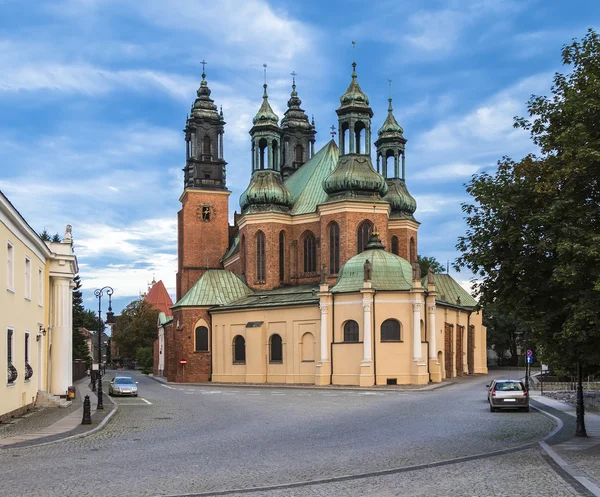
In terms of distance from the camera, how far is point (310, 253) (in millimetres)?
67875

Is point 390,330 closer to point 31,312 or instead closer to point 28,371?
point 31,312

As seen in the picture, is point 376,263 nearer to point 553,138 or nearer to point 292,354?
point 292,354

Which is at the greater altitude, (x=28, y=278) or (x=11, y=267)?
(x=11, y=267)

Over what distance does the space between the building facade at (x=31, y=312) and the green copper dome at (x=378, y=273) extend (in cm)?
2327

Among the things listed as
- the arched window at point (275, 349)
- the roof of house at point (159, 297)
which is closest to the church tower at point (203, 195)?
the arched window at point (275, 349)

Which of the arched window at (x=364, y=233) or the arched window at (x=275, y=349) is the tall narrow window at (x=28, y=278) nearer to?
the arched window at (x=275, y=349)

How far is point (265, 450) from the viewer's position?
1766cm

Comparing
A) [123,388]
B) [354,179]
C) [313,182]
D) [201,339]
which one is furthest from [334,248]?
[123,388]

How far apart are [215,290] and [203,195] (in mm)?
13063

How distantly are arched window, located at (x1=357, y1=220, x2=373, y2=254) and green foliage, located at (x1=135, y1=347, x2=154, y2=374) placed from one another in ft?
158

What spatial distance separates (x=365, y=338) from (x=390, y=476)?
39.9 m

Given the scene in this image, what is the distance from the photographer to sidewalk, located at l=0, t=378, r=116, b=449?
19422mm

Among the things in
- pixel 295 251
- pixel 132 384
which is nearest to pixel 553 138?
pixel 132 384

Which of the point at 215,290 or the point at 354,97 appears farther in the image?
the point at 215,290
